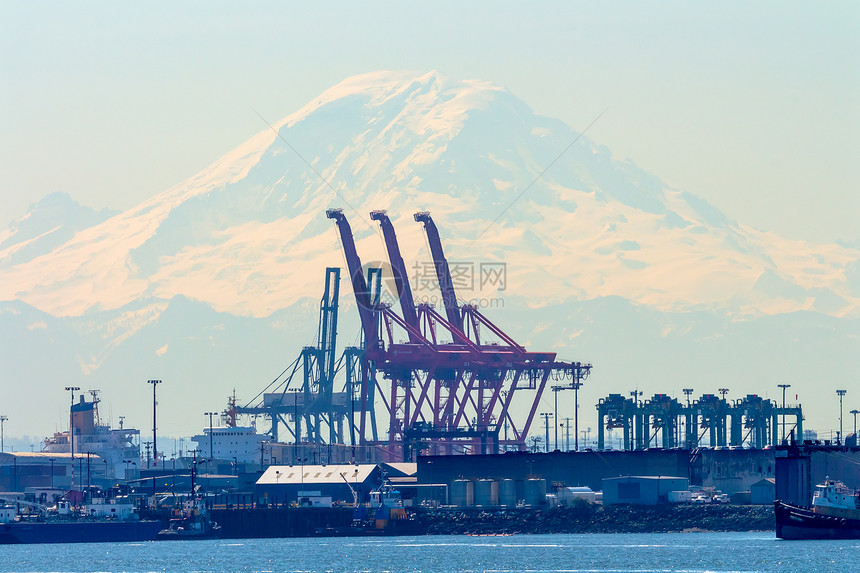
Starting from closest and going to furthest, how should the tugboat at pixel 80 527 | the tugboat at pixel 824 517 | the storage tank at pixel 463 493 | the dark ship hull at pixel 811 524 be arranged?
the tugboat at pixel 824 517 < the dark ship hull at pixel 811 524 < the tugboat at pixel 80 527 < the storage tank at pixel 463 493

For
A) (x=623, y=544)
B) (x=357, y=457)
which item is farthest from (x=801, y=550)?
(x=357, y=457)

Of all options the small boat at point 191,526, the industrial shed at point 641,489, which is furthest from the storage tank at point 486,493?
the small boat at point 191,526

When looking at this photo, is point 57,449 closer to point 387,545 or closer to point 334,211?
point 334,211

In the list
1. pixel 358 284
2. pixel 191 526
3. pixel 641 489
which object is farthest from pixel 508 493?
pixel 358 284

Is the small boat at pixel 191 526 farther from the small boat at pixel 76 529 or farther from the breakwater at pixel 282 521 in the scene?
the small boat at pixel 76 529

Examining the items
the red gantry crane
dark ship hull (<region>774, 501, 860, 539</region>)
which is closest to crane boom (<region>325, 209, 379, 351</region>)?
the red gantry crane

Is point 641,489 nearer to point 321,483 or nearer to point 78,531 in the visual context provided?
point 321,483
